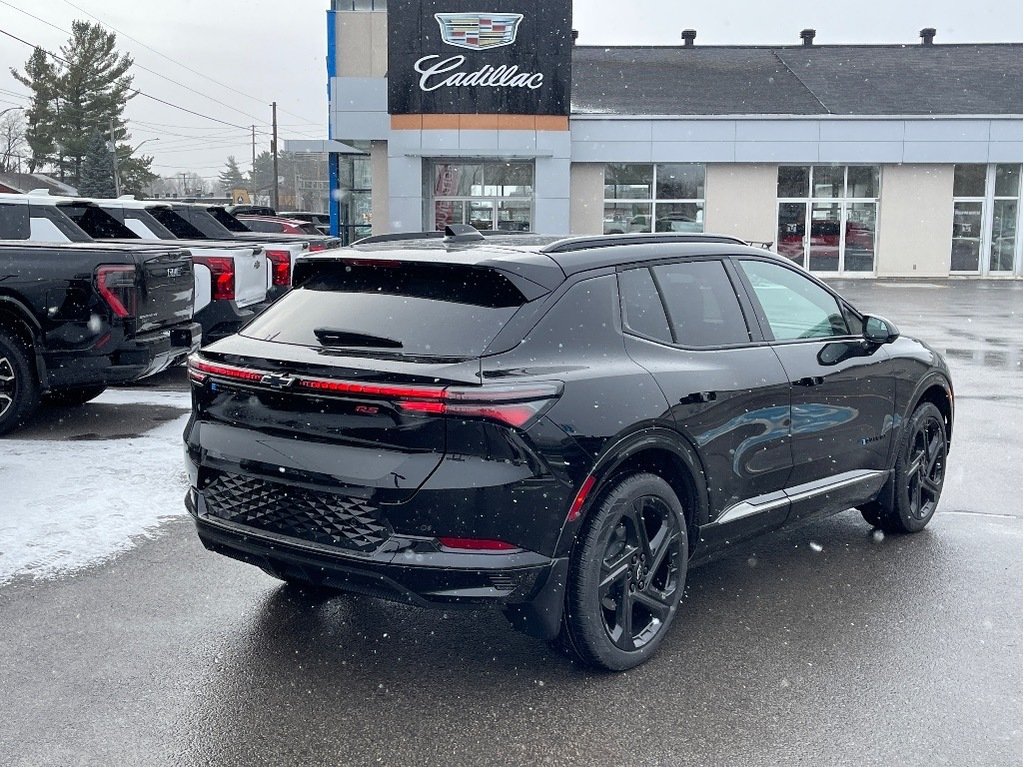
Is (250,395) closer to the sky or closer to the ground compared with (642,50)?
closer to the ground

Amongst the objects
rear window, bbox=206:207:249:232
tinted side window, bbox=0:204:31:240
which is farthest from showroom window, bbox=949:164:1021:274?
tinted side window, bbox=0:204:31:240

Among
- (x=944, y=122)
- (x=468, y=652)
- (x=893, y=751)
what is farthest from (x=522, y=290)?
(x=944, y=122)

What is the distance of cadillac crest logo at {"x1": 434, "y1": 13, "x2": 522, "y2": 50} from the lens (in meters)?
29.9

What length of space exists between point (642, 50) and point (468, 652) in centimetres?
3731

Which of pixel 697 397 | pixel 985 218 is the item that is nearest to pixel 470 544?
pixel 697 397

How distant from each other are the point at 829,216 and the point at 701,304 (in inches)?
1152

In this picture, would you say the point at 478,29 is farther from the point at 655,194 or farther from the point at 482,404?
the point at 482,404

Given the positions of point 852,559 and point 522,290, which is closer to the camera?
point 522,290

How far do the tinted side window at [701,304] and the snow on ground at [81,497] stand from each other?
120 inches

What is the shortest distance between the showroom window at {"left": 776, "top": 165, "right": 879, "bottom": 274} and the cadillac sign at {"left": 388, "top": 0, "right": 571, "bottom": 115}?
24.5 ft

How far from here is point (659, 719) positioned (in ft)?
12.3

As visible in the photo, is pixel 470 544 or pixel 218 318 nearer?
pixel 470 544

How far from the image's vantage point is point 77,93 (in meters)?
71.8

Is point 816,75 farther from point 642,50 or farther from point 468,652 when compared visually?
point 468,652
